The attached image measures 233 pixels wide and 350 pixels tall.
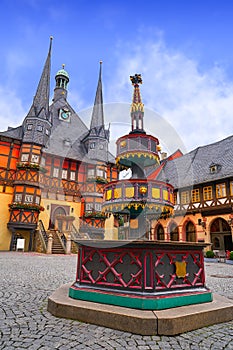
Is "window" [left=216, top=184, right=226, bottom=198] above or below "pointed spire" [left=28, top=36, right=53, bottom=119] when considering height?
below

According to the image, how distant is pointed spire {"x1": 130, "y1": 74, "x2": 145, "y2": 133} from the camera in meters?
7.21

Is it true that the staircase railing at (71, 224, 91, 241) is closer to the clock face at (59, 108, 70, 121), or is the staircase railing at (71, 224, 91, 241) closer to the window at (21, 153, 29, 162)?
the window at (21, 153, 29, 162)

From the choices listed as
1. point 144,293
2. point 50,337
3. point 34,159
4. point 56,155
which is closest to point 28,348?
point 50,337

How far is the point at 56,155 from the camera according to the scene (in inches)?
1099

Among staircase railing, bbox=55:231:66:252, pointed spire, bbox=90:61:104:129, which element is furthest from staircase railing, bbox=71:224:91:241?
pointed spire, bbox=90:61:104:129

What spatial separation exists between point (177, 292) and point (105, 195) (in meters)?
→ 3.04

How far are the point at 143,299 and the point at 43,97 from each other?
29.0 meters

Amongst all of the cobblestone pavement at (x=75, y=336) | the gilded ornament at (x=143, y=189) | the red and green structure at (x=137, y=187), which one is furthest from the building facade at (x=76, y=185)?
the cobblestone pavement at (x=75, y=336)

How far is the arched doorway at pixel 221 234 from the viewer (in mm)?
20750

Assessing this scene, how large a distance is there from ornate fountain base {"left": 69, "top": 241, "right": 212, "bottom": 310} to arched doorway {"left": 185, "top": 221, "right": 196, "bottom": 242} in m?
19.6

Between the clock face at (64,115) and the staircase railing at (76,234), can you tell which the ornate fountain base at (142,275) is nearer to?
the staircase railing at (76,234)

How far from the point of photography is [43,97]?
95.6ft

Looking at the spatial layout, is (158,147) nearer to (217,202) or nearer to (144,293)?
(144,293)

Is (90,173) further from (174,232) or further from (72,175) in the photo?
(174,232)
